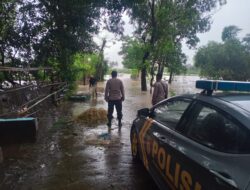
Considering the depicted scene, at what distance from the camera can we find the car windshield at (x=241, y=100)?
9.50ft

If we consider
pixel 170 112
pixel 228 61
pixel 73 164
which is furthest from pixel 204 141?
pixel 228 61

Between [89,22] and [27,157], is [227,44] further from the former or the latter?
[27,157]

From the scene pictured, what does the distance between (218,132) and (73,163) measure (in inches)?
126

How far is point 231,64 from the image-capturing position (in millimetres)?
39031

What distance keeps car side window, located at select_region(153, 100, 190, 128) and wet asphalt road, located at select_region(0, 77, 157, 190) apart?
3.18ft

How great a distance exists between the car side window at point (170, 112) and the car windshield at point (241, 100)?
644mm

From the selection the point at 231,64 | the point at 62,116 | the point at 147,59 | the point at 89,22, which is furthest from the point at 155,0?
the point at 231,64

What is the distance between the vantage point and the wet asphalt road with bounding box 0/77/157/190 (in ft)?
14.9

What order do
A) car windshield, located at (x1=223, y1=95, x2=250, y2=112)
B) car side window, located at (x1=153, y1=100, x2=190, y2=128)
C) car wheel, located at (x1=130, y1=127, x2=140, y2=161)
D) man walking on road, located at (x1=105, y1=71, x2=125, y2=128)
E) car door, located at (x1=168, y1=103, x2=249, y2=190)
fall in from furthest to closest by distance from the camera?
1. man walking on road, located at (x1=105, y1=71, x2=125, y2=128)
2. car wheel, located at (x1=130, y1=127, x2=140, y2=161)
3. car side window, located at (x1=153, y1=100, x2=190, y2=128)
4. car windshield, located at (x1=223, y1=95, x2=250, y2=112)
5. car door, located at (x1=168, y1=103, x2=249, y2=190)

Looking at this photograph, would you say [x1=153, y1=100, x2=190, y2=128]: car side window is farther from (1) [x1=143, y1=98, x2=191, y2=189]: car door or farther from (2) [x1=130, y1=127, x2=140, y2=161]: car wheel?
(2) [x1=130, y1=127, x2=140, y2=161]: car wheel

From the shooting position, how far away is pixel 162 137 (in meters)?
3.90

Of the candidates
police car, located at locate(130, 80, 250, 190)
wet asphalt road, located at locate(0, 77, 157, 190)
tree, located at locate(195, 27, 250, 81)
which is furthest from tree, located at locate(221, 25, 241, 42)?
police car, located at locate(130, 80, 250, 190)

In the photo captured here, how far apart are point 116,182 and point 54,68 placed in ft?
37.0

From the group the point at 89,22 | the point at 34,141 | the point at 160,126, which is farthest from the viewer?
the point at 89,22
